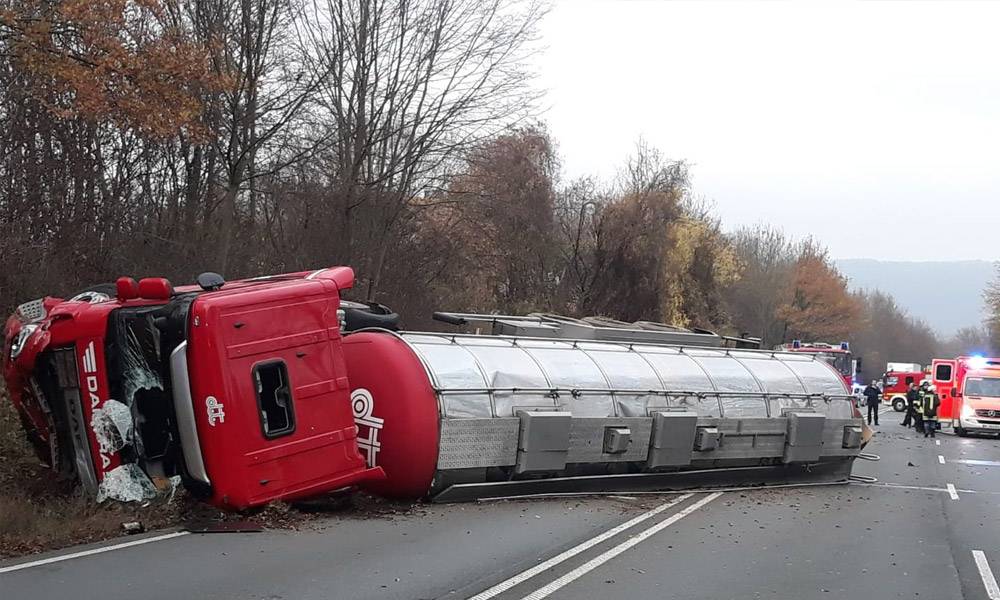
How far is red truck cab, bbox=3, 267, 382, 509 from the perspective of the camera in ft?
34.3

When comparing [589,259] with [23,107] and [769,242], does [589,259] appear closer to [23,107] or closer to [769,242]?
[23,107]

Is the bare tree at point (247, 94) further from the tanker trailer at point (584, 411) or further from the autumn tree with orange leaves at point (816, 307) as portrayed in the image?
the autumn tree with orange leaves at point (816, 307)

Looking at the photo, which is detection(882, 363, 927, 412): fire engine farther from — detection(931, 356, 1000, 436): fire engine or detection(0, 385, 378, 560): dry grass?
detection(0, 385, 378, 560): dry grass

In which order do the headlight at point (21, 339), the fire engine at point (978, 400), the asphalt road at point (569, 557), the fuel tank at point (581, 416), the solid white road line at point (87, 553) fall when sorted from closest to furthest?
the asphalt road at point (569, 557)
the solid white road line at point (87, 553)
the headlight at point (21, 339)
the fuel tank at point (581, 416)
the fire engine at point (978, 400)

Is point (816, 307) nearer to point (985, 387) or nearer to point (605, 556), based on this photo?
point (985, 387)

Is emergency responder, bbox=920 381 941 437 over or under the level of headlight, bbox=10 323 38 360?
under

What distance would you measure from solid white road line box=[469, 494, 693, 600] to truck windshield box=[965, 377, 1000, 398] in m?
26.7

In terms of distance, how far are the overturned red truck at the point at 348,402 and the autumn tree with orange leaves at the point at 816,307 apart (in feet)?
231

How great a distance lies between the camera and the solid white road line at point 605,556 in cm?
835

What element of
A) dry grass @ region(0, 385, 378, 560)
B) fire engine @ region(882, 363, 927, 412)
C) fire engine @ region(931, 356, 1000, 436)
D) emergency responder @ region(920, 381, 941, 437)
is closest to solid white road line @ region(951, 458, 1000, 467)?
emergency responder @ region(920, 381, 941, 437)

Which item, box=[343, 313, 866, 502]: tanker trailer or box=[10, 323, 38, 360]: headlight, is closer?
box=[10, 323, 38, 360]: headlight

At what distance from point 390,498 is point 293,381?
7.94 ft

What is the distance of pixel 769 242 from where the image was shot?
98.3 meters

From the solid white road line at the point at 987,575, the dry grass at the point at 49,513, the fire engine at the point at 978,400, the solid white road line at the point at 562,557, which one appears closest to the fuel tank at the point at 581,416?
the solid white road line at the point at 562,557
